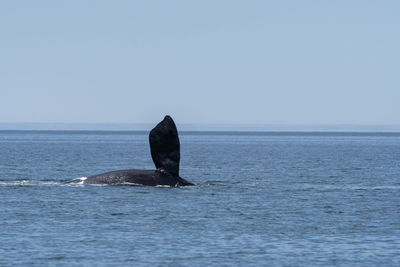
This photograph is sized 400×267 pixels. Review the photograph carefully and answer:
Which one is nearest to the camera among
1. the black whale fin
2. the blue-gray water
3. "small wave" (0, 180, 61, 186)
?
the blue-gray water

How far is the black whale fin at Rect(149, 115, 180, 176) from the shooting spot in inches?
1665

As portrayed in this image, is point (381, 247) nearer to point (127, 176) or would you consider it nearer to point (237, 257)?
point (237, 257)

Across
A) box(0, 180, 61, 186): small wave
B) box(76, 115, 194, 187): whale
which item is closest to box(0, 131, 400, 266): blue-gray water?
box(0, 180, 61, 186): small wave

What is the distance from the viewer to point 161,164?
4262 cm

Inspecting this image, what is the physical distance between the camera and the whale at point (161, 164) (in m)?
42.3

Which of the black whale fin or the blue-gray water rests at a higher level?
the black whale fin

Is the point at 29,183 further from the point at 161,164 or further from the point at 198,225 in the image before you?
the point at 198,225

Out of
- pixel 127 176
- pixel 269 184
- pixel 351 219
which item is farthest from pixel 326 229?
pixel 269 184

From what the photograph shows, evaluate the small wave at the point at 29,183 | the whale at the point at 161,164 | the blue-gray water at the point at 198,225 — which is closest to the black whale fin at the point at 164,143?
the whale at the point at 161,164

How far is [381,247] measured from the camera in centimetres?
2842

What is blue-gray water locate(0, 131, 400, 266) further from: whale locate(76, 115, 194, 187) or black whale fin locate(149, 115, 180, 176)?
black whale fin locate(149, 115, 180, 176)

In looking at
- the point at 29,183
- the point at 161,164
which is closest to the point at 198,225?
the point at 161,164

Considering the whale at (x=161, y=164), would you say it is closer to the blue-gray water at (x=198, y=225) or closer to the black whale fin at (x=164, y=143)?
the black whale fin at (x=164, y=143)

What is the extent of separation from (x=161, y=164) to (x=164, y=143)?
104 cm
